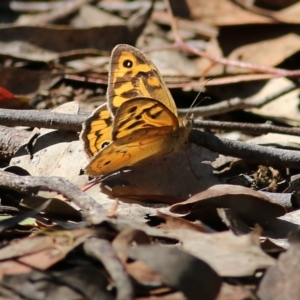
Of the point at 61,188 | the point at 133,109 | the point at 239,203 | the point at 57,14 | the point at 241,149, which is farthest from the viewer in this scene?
the point at 57,14

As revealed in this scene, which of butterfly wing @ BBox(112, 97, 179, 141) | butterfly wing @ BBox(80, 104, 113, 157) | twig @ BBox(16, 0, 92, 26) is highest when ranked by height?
twig @ BBox(16, 0, 92, 26)

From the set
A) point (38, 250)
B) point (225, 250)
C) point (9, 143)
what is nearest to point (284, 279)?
point (225, 250)

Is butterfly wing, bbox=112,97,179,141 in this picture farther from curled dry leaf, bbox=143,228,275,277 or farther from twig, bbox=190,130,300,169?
curled dry leaf, bbox=143,228,275,277

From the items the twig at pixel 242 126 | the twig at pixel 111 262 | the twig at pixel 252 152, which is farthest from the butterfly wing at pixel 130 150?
the twig at pixel 111 262

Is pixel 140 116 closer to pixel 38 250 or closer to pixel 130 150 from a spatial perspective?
pixel 130 150

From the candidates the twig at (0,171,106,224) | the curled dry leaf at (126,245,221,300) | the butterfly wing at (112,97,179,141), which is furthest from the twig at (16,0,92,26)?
the curled dry leaf at (126,245,221,300)


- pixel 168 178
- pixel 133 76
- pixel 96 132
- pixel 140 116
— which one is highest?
pixel 133 76

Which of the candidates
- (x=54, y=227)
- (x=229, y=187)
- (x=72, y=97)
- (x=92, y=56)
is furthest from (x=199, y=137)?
(x=92, y=56)

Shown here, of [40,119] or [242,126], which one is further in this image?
[242,126]
